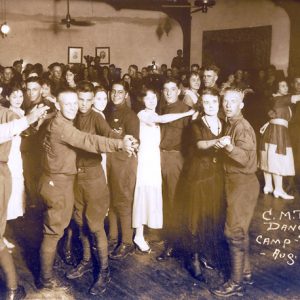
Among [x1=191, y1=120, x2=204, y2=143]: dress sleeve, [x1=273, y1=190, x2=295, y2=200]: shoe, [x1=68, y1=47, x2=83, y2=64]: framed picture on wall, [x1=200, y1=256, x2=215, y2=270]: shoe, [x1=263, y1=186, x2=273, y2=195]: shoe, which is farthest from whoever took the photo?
[x1=68, y1=47, x2=83, y2=64]: framed picture on wall

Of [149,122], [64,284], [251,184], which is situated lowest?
[64,284]

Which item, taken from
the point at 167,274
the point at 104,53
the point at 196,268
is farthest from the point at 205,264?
the point at 104,53

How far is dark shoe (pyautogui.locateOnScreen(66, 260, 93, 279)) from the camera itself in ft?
11.8

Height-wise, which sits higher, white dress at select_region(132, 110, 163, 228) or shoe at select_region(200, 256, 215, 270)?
white dress at select_region(132, 110, 163, 228)

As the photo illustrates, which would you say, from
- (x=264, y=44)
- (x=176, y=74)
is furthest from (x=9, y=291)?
(x=264, y=44)

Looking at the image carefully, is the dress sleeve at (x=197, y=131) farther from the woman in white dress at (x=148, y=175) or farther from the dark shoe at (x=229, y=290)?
the dark shoe at (x=229, y=290)

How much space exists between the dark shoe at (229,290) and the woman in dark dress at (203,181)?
0.24 metres

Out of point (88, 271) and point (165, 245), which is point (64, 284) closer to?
point (88, 271)

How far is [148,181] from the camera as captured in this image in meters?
4.11

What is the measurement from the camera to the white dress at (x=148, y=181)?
4039mm

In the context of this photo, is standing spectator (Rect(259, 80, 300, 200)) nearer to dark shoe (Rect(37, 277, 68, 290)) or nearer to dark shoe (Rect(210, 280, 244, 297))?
dark shoe (Rect(210, 280, 244, 297))

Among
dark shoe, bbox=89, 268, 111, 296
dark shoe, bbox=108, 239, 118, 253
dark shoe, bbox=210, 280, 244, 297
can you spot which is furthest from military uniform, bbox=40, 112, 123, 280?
dark shoe, bbox=210, 280, 244, 297

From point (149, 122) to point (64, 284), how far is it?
60.3 inches

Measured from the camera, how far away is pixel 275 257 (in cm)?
403
